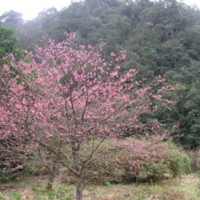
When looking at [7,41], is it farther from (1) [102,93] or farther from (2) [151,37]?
(2) [151,37]

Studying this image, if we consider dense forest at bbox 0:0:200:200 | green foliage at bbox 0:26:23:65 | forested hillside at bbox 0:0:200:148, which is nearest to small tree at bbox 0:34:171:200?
dense forest at bbox 0:0:200:200

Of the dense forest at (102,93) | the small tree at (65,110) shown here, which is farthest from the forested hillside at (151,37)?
the small tree at (65,110)

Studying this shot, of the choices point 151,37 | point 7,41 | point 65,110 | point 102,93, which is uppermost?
point 151,37

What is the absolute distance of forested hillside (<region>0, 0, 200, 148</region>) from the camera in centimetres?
1795

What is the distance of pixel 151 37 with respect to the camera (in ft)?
86.0

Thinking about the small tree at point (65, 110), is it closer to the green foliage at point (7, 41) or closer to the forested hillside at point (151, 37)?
the green foliage at point (7, 41)

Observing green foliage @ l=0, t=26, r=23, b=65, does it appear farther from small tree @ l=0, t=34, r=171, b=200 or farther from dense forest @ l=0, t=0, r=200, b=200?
small tree @ l=0, t=34, r=171, b=200

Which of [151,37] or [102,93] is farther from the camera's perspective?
[151,37]

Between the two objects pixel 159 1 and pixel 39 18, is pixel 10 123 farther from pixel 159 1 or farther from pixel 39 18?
pixel 159 1

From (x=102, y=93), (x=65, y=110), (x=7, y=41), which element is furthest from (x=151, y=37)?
(x=65, y=110)

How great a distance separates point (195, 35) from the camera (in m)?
26.2

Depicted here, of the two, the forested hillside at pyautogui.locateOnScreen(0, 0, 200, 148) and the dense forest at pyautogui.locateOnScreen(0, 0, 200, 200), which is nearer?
the dense forest at pyautogui.locateOnScreen(0, 0, 200, 200)

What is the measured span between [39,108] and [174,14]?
30836mm

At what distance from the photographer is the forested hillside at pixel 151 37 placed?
18.0 metres
